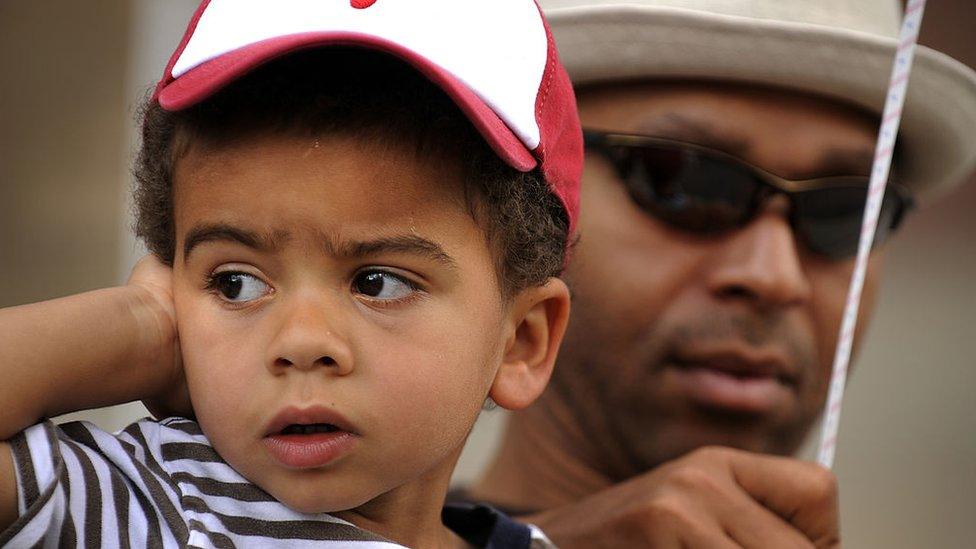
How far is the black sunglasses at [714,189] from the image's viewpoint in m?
1.74

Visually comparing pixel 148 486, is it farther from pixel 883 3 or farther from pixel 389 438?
pixel 883 3

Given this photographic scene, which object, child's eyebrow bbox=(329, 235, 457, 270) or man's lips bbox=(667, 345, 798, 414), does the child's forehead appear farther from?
man's lips bbox=(667, 345, 798, 414)

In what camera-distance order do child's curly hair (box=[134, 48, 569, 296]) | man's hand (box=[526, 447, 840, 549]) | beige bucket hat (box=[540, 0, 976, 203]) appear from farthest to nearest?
beige bucket hat (box=[540, 0, 976, 203])
man's hand (box=[526, 447, 840, 549])
child's curly hair (box=[134, 48, 569, 296])

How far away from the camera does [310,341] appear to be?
101 centimetres

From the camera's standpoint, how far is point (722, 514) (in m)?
1.57

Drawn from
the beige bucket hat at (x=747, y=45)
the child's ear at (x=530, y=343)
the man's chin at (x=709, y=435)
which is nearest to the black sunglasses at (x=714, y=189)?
the beige bucket hat at (x=747, y=45)

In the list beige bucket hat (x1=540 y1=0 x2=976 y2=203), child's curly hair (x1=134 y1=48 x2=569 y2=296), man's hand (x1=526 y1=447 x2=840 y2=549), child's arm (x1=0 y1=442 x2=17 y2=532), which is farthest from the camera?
beige bucket hat (x1=540 y1=0 x2=976 y2=203)

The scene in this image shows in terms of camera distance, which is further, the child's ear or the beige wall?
the beige wall

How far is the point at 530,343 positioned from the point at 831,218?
2.23 feet

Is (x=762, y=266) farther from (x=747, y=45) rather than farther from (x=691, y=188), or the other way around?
(x=747, y=45)

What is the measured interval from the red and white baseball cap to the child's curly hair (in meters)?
0.03

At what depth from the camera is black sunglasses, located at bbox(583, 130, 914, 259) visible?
1.74 meters

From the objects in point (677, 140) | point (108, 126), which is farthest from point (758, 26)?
point (108, 126)

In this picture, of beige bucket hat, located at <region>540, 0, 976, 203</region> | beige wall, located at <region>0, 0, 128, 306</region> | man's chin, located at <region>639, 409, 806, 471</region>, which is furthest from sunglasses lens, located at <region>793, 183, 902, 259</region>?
beige wall, located at <region>0, 0, 128, 306</region>
